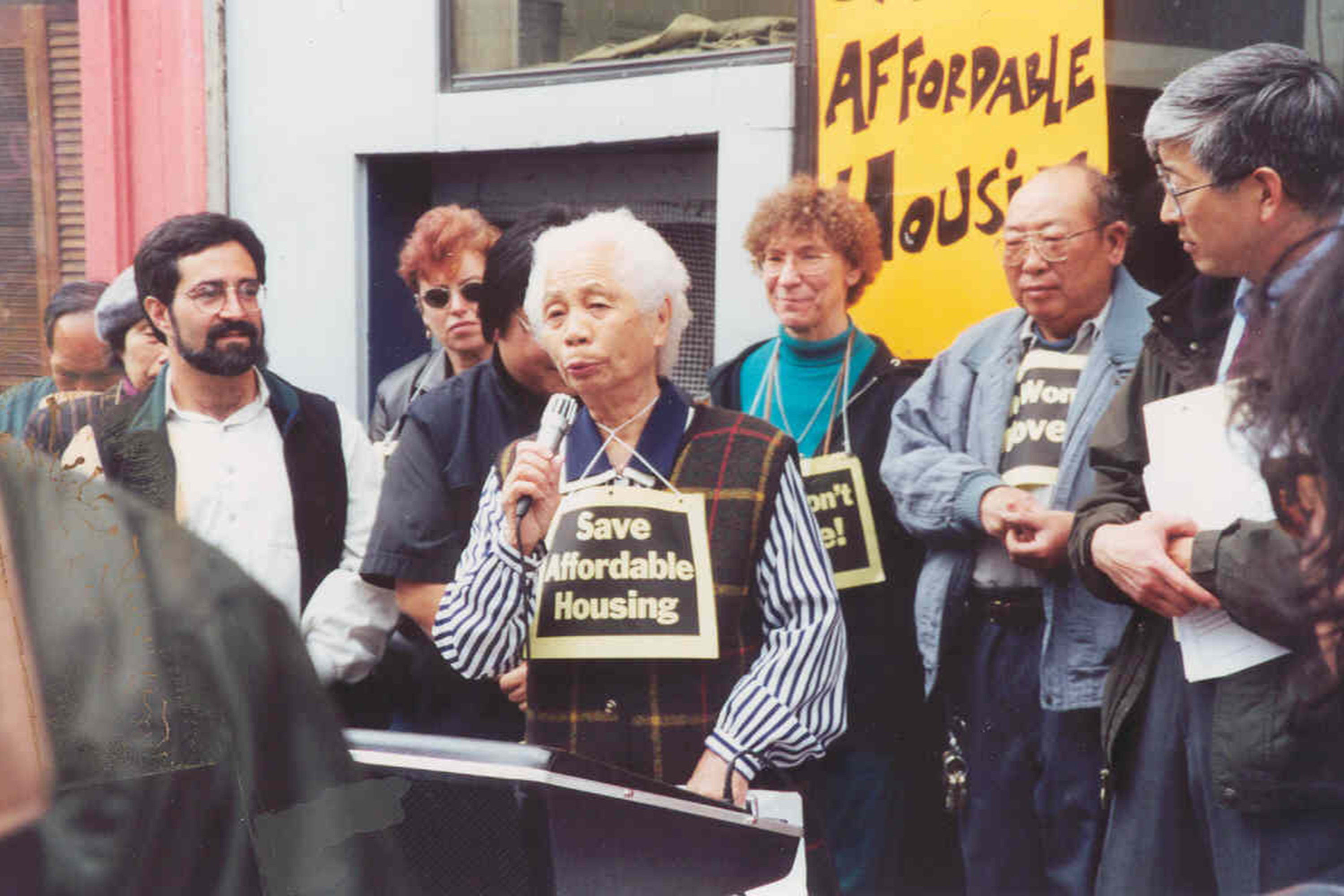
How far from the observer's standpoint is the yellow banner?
4520 mm

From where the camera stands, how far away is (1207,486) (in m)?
2.82

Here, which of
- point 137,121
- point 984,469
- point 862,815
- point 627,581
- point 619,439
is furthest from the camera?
point 137,121

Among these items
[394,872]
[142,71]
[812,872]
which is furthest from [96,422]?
[142,71]

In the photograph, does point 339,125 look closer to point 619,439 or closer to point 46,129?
point 46,129

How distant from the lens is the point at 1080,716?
3559 millimetres

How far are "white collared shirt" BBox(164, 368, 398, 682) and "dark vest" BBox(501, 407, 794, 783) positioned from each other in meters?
0.74

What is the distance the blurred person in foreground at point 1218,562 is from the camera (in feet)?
8.61

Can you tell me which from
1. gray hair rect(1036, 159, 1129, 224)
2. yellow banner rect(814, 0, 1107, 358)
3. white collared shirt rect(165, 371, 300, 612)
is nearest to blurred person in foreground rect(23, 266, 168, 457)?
white collared shirt rect(165, 371, 300, 612)

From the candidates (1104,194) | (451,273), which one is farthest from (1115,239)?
(451,273)

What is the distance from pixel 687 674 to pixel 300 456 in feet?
4.45

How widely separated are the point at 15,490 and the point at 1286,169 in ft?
7.59

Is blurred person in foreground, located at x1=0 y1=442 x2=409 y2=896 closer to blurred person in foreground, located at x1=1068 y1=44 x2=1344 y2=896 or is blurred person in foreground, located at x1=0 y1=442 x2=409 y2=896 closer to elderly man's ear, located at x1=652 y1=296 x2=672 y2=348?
blurred person in foreground, located at x1=1068 y1=44 x2=1344 y2=896

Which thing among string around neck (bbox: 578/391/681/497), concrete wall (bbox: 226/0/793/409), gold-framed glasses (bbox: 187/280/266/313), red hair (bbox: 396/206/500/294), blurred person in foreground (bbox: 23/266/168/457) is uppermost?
concrete wall (bbox: 226/0/793/409)

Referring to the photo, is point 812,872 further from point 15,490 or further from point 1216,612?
point 15,490
